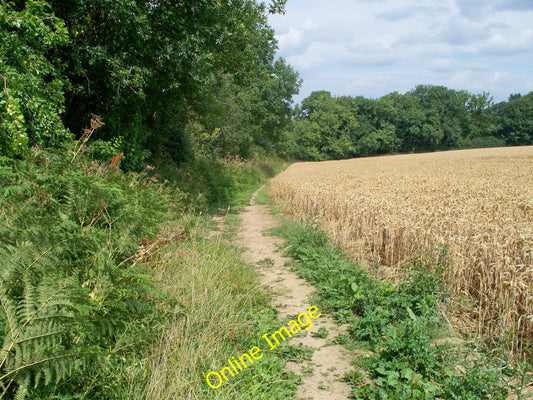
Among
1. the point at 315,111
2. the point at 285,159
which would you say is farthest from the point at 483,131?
the point at 285,159

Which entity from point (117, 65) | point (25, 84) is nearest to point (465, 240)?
point (25, 84)

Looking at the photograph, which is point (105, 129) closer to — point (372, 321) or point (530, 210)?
point (372, 321)

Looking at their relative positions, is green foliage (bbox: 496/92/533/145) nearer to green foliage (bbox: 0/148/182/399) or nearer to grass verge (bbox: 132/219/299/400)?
grass verge (bbox: 132/219/299/400)

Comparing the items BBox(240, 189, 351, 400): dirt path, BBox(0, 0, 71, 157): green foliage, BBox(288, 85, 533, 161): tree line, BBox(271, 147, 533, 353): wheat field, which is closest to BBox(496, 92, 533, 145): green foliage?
BBox(288, 85, 533, 161): tree line

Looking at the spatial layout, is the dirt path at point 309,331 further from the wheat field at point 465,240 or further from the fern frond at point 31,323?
the fern frond at point 31,323

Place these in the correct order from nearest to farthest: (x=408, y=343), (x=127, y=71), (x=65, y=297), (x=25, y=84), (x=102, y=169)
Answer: (x=65, y=297), (x=408, y=343), (x=25, y=84), (x=102, y=169), (x=127, y=71)

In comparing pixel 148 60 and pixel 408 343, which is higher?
pixel 148 60

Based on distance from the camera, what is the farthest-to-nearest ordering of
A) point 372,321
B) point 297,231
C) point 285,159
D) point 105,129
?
point 285,159
point 105,129
point 297,231
point 372,321

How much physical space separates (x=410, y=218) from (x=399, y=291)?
214cm

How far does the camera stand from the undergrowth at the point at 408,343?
3553 mm

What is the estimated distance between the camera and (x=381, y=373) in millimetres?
3871

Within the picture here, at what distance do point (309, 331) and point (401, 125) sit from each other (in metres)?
80.2

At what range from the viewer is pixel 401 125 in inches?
3108

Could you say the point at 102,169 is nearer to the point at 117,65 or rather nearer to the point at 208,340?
the point at 117,65
